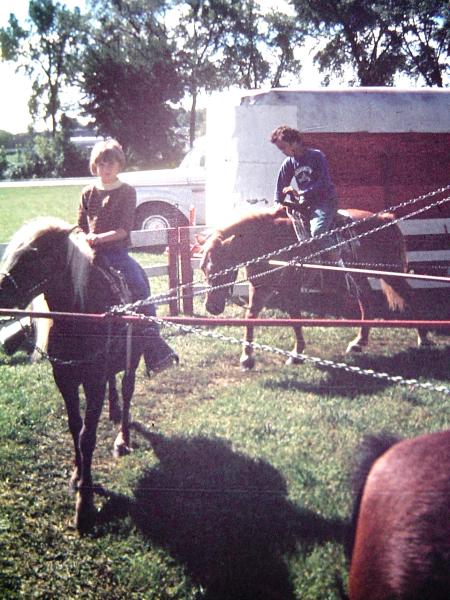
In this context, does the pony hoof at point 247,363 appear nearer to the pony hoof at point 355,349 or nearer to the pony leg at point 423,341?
the pony hoof at point 355,349

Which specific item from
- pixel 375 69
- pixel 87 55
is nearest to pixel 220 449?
pixel 87 55

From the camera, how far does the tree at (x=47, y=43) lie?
6.12 m

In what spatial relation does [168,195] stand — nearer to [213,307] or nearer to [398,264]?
[398,264]

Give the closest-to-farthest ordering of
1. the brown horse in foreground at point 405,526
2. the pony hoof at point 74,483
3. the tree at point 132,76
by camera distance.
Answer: the brown horse in foreground at point 405,526, the pony hoof at point 74,483, the tree at point 132,76

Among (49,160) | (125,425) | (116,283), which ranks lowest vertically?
(125,425)

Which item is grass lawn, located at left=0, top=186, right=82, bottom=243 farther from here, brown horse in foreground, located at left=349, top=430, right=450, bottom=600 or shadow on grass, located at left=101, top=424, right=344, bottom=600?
brown horse in foreground, located at left=349, top=430, right=450, bottom=600

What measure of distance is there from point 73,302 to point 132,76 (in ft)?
35.6

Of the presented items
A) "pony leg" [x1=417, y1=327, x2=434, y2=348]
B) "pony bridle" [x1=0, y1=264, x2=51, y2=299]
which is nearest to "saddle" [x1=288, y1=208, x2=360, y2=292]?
"pony leg" [x1=417, y1=327, x2=434, y2=348]

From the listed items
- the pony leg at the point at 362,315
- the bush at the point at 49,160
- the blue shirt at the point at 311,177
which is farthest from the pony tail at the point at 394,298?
the bush at the point at 49,160

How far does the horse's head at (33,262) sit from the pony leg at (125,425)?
119 centimetres

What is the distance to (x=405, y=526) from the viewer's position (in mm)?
1666

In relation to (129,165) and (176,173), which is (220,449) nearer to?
(176,173)

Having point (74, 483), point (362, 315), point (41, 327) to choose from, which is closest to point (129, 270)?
point (41, 327)

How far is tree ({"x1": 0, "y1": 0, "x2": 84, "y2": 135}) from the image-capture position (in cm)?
612
